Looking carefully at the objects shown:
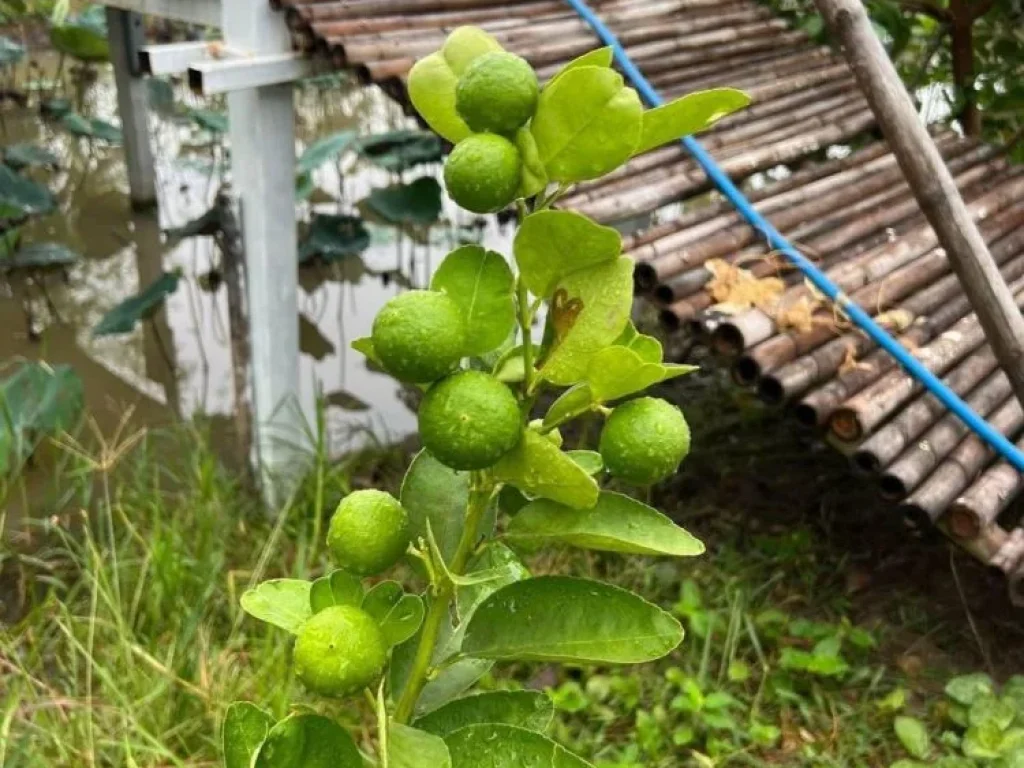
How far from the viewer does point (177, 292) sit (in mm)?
3795

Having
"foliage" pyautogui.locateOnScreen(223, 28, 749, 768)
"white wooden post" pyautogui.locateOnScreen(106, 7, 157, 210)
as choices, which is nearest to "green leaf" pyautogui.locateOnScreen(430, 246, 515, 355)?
"foliage" pyautogui.locateOnScreen(223, 28, 749, 768)

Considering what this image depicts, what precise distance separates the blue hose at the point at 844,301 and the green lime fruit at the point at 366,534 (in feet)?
3.90

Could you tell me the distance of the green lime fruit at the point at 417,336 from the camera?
1.52ft

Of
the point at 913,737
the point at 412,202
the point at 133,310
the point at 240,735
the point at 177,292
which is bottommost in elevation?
the point at 913,737

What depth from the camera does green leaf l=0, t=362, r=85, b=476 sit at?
2.50 m

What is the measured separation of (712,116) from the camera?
477 millimetres

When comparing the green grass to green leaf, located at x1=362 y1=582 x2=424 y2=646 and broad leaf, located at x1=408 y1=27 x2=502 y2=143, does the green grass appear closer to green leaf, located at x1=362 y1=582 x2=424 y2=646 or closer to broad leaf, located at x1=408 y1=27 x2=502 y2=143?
green leaf, located at x1=362 y1=582 x2=424 y2=646

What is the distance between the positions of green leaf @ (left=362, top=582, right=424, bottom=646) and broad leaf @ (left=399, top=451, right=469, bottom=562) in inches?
3.5

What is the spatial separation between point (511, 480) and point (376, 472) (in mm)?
2194

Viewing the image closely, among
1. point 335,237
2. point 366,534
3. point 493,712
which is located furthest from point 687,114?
point 335,237

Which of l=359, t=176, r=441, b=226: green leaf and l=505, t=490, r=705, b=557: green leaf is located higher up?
Result: l=505, t=490, r=705, b=557: green leaf

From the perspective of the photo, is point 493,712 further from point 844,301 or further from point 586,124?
point 844,301

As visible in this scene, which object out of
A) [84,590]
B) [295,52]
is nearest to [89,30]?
[295,52]

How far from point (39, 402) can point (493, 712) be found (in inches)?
90.4
